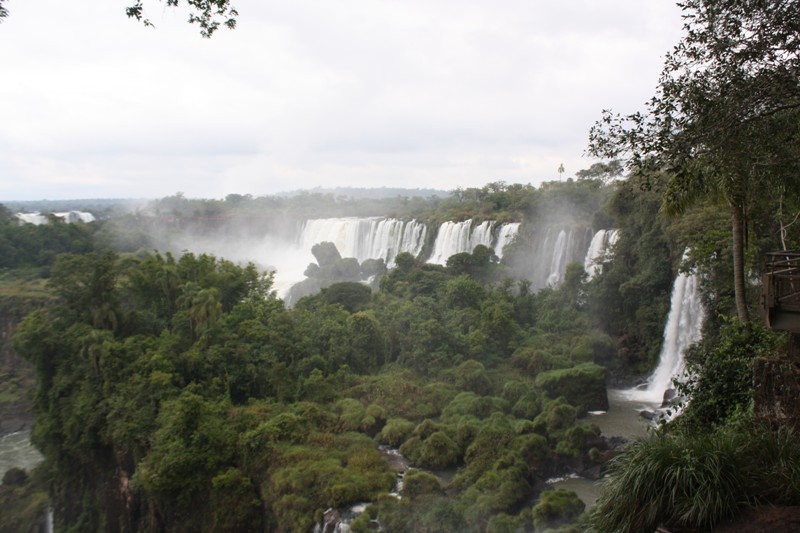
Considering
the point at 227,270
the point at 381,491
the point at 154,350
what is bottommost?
the point at 381,491

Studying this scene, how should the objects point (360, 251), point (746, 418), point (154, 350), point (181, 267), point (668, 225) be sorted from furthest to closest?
point (360, 251) < point (181, 267) < point (668, 225) < point (154, 350) < point (746, 418)

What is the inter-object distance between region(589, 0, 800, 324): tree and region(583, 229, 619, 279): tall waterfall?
Result: 56.3 ft

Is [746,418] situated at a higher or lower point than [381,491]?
higher

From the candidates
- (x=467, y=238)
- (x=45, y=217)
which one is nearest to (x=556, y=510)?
(x=467, y=238)

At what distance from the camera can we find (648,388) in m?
18.4

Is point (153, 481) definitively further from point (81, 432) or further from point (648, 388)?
point (648, 388)

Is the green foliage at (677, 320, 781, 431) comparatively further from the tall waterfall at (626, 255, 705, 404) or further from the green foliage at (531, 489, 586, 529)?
the tall waterfall at (626, 255, 705, 404)

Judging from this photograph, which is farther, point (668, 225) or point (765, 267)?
point (668, 225)

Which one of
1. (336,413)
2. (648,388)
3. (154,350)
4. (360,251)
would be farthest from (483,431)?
(360,251)

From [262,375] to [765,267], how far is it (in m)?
14.8

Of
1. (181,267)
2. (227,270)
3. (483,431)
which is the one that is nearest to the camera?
(483,431)

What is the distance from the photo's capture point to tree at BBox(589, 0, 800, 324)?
5959 mm

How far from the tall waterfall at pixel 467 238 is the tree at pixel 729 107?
23743mm

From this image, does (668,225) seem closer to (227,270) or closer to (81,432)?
(227,270)
